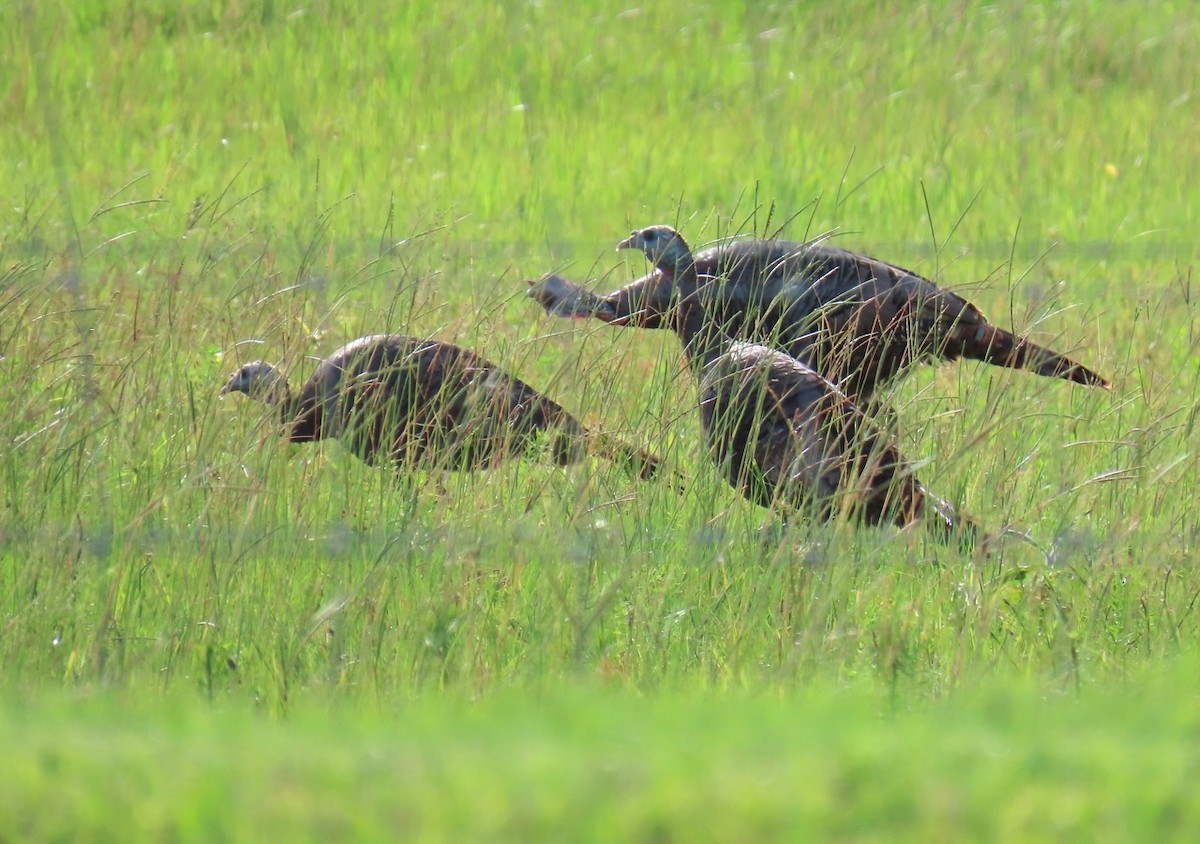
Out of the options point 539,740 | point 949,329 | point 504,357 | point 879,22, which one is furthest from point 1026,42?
point 539,740

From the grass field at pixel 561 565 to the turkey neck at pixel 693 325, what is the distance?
120 millimetres

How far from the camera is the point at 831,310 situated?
18.1 feet

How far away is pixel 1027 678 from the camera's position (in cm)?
335

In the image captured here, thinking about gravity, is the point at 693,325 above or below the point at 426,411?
above

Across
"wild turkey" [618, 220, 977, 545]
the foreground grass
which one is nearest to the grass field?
the foreground grass

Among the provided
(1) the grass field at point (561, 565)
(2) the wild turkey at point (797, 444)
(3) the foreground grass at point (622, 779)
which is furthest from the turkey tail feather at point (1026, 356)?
(3) the foreground grass at point (622, 779)

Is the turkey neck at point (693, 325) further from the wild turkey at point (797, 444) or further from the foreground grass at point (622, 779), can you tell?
the foreground grass at point (622, 779)

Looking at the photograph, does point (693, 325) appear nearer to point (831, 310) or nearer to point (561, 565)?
point (831, 310)

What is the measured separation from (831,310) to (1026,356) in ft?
2.20

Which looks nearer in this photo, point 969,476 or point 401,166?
point 969,476

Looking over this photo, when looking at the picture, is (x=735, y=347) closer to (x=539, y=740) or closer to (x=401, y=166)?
(x=539, y=740)

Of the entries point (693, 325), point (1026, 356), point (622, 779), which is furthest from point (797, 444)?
point (622, 779)

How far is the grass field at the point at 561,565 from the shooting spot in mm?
2373

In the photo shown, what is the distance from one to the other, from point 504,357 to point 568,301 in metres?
0.58
